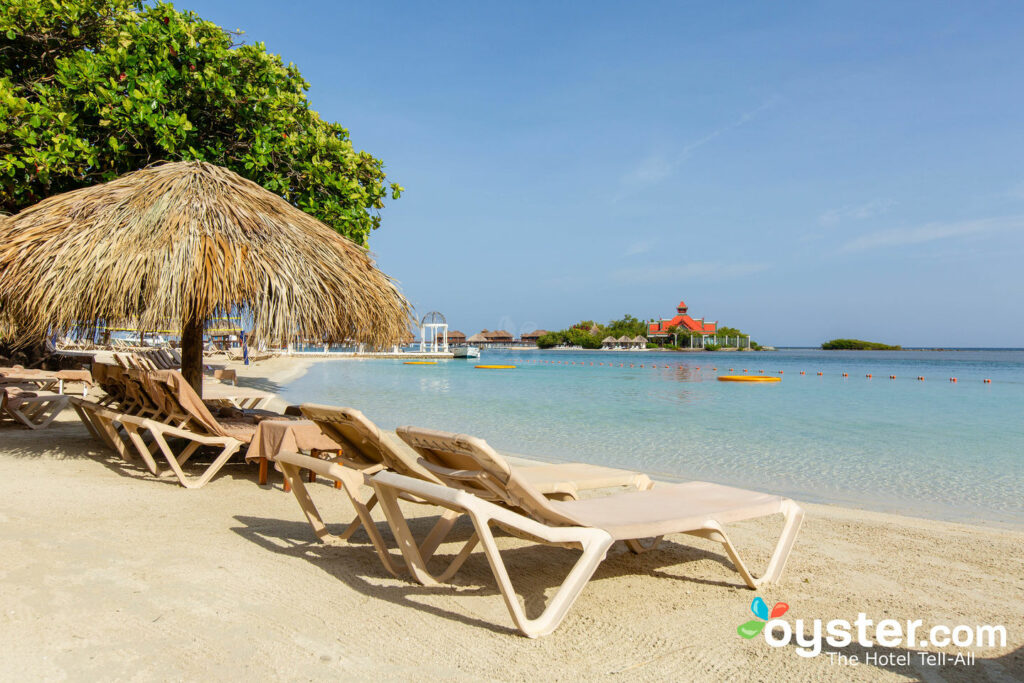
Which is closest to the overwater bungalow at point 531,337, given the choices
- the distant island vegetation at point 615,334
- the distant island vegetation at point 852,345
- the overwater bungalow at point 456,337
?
the distant island vegetation at point 615,334

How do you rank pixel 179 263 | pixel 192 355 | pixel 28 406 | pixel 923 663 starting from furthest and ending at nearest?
pixel 28 406 < pixel 192 355 < pixel 179 263 < pixel 923 663

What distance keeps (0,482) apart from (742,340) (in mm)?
137628

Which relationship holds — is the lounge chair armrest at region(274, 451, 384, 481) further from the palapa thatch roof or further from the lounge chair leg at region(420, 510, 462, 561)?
the palapa thatch roof

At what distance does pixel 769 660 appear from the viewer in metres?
2.25

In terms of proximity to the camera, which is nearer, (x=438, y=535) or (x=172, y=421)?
(x=438, y=535)

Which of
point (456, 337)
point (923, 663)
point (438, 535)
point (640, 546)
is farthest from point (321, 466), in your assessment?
point (456, 337)

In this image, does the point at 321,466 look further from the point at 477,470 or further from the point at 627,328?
the point at 627,328

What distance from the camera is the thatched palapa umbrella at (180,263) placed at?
5039 millimetres

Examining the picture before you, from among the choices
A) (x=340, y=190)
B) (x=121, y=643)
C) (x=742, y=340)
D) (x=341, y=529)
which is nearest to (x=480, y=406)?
(x=340, y=190)

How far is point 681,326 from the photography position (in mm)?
125375

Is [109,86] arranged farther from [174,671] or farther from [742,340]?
[742,340]

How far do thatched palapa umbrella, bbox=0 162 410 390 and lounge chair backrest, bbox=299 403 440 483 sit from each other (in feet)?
6.68

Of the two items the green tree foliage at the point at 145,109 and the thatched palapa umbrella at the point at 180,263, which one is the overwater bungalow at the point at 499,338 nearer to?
the green tree foliage at the point at 145,109

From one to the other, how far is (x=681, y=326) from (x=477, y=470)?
127 m
